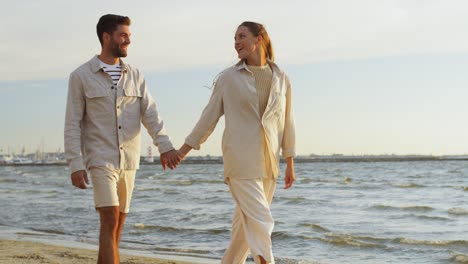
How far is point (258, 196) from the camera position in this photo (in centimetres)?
468

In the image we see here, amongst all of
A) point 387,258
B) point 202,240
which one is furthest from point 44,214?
point 387,258

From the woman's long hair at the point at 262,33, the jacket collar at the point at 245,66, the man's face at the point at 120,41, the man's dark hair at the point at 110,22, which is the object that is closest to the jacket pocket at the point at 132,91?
the man's face at the point at 120,41

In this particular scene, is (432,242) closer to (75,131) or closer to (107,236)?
(107,236)

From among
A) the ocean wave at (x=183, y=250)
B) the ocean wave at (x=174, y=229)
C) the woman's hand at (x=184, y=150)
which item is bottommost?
the ocean wave at (x=174, y=229)

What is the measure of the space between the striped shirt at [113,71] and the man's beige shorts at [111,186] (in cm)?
59

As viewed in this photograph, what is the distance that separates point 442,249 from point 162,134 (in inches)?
264

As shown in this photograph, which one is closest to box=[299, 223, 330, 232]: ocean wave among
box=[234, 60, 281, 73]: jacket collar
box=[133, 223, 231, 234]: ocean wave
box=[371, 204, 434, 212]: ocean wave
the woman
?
box=[133, 223, 231, 234]: ocean wave

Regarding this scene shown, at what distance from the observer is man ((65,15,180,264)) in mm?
4590

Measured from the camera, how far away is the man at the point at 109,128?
459cm

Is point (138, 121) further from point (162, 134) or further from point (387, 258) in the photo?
point (387, 258)

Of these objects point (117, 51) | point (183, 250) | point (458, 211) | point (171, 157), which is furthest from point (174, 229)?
point (117, 51)

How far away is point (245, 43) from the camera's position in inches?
188

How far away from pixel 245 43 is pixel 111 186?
128cm

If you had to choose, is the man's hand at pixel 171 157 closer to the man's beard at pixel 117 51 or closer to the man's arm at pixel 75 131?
the man's arm at pixel 75 131
